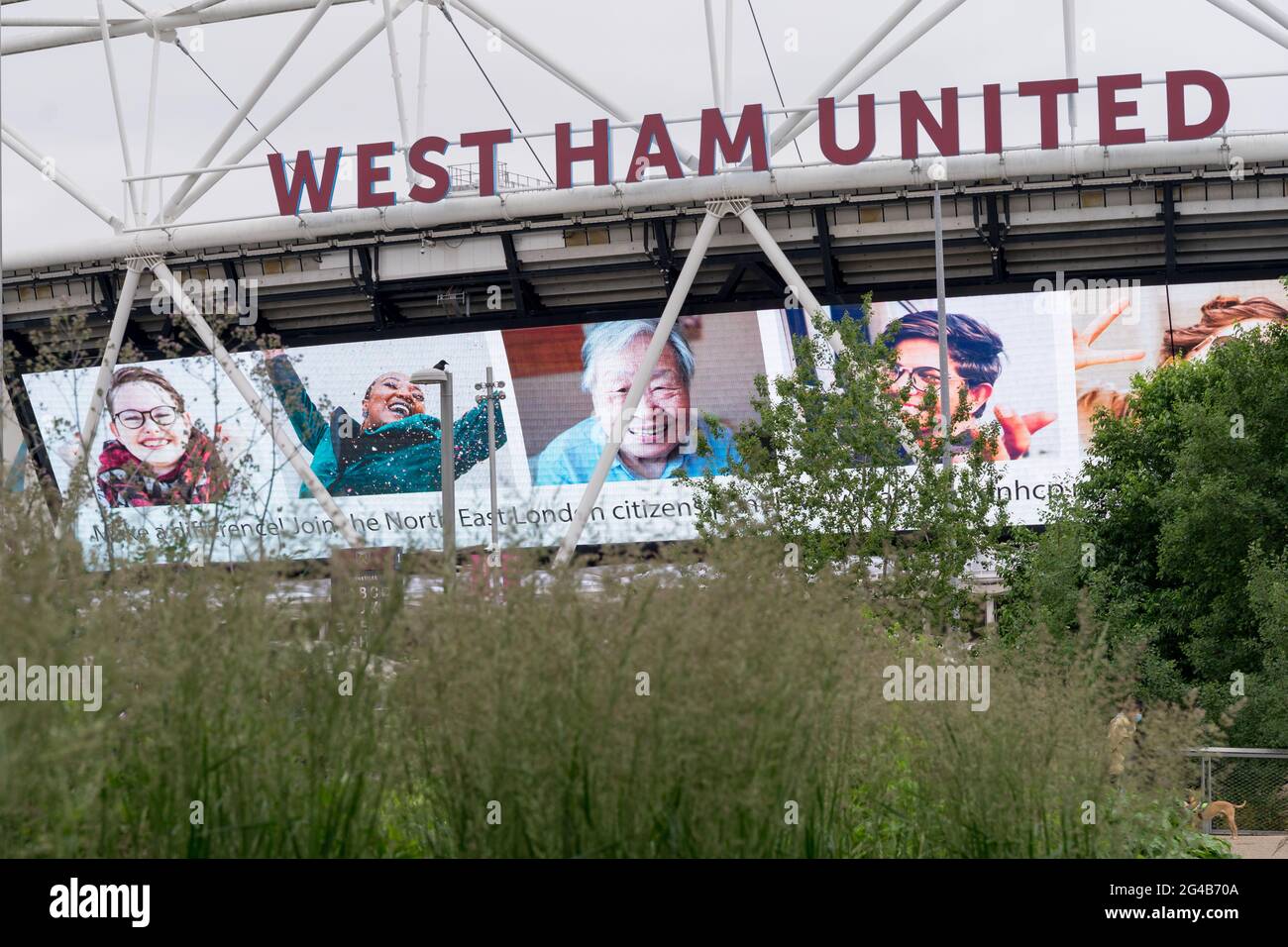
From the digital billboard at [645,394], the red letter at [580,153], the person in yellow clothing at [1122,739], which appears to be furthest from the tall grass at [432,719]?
the digital billboard at [645,394]

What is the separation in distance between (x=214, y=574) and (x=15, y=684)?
79cm

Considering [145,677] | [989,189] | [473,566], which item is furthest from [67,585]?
[989,189]

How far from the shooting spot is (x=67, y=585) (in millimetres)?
4438

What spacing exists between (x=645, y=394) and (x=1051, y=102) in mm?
10760

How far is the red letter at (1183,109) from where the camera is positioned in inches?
1020

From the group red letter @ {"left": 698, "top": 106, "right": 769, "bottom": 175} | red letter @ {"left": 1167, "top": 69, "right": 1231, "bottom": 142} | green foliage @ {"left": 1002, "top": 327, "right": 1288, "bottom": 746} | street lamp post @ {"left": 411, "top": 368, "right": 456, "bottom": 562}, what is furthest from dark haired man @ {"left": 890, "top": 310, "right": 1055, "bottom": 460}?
street lamp post @ {"left": 411, "top": 368, "right": 456, "bottom": 562}

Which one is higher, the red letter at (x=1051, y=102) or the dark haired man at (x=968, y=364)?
the red letter at (x=1051, y=102)

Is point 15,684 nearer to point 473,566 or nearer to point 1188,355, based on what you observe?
point 473,566

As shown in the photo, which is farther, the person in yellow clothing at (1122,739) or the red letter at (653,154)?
the red letter at (653,154)

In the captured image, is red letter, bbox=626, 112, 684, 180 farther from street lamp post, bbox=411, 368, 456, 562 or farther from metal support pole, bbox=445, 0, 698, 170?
street lamp post, bbox=411, 368, 456, 562

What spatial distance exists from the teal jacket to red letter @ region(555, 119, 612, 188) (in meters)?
7.34

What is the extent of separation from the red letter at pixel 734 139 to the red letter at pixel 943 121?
2.57 metres

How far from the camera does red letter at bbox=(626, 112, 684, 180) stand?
28078 mm

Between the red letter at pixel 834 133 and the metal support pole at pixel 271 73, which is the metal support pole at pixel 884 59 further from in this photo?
the metal support pole at pixel 271 73
